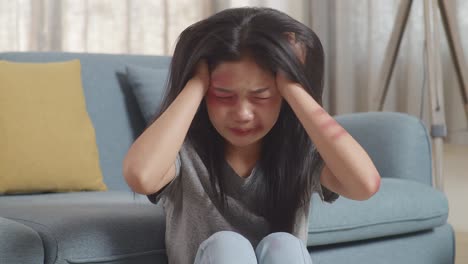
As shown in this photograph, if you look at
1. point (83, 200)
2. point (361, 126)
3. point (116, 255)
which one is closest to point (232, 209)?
point (116, 255)

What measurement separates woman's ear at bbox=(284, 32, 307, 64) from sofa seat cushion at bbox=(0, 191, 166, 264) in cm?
46

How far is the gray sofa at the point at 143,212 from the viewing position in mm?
1324

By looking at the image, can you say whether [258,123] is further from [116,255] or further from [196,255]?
[116,255]

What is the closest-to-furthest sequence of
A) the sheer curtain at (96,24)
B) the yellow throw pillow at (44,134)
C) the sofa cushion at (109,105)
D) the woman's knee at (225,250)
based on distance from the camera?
the woman's knee at (225,250) → the yellow throw pillow at (44,134) → the sofa cushion at (109,105) → the sheer curtain at (96,24)

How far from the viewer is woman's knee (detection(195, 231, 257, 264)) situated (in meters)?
1.12

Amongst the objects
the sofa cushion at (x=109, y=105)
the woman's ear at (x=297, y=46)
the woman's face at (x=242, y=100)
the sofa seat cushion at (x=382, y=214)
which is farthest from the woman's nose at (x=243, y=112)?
the sofa cushion at (x=109, y=105)

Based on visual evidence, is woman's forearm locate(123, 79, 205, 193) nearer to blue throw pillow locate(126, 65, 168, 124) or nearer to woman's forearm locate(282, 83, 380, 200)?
woman's forearm locate(282, 83, 380, 200)

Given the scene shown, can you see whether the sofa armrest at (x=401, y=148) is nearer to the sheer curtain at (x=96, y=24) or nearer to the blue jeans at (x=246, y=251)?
the blue jeans at (x=246, y=251)

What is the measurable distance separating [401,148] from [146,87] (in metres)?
0.79

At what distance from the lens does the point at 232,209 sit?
1.30 meters

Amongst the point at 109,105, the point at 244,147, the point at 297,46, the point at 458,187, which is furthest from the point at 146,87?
the point at 458,187

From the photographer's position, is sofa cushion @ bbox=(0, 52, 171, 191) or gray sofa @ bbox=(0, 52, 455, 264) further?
sofa cushion @ bbox=(0, 52, 171, 191)

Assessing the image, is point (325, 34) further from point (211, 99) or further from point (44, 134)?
point (211, 99)

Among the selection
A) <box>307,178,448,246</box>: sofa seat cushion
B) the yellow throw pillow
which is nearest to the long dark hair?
<box>307,178,448,246</box>: sofa seat cushion
